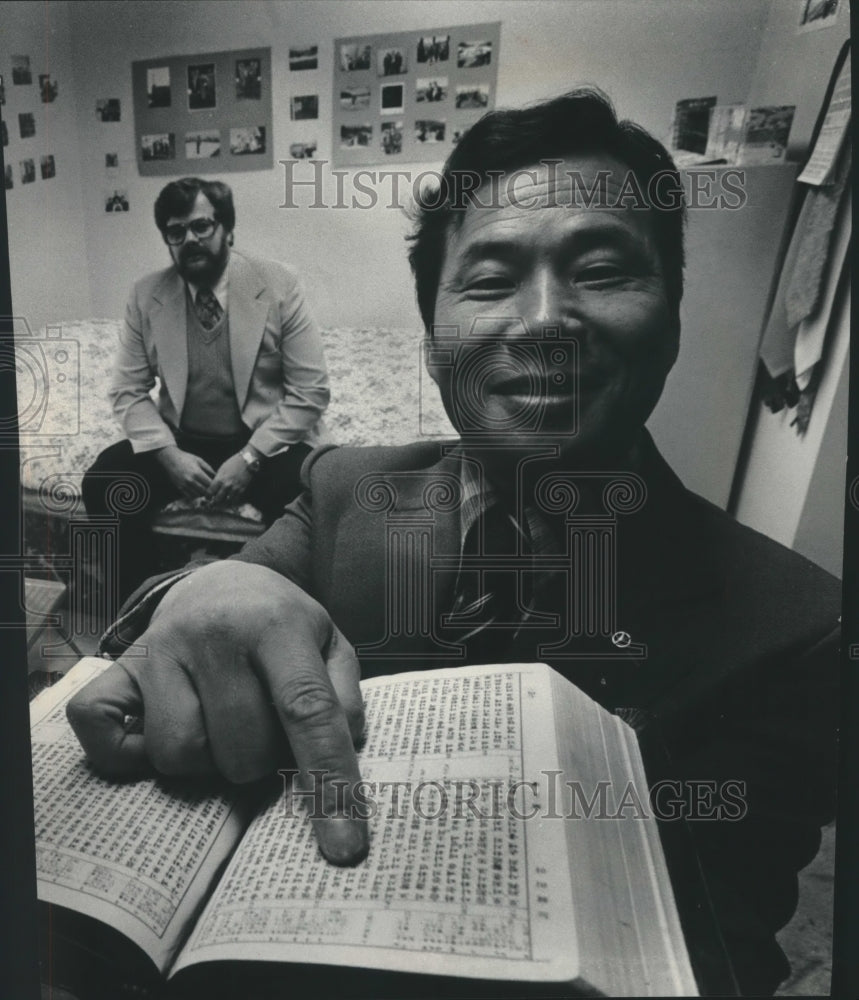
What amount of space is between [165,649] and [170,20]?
70 cm

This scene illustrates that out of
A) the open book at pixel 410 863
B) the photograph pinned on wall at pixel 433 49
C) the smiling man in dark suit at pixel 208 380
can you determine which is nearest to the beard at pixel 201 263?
the smiling man in dark suit at pixel 208 380

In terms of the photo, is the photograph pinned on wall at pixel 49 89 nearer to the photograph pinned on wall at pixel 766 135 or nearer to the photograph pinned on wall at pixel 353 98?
the photograph pinned on wall at pixel 353 98

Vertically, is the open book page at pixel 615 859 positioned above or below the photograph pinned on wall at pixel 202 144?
→ below

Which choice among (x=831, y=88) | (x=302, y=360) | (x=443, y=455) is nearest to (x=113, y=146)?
(x=302, y=360)

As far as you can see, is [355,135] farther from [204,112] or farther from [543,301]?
[543,301]

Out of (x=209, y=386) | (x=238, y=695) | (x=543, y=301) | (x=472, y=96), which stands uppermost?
(x=472, y=96)

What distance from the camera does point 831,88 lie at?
843mm

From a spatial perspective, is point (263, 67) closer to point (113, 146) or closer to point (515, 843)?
point (113, 146)

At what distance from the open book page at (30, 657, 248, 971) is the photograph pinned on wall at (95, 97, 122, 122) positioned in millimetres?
629

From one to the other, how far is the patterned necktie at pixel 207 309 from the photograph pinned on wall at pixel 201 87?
0.20m

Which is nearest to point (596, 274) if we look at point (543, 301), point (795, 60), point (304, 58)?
point (543, 301)

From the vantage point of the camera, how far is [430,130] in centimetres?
88

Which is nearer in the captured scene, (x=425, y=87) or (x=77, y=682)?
(x=425, y=87)

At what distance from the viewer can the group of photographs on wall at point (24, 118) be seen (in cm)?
91
